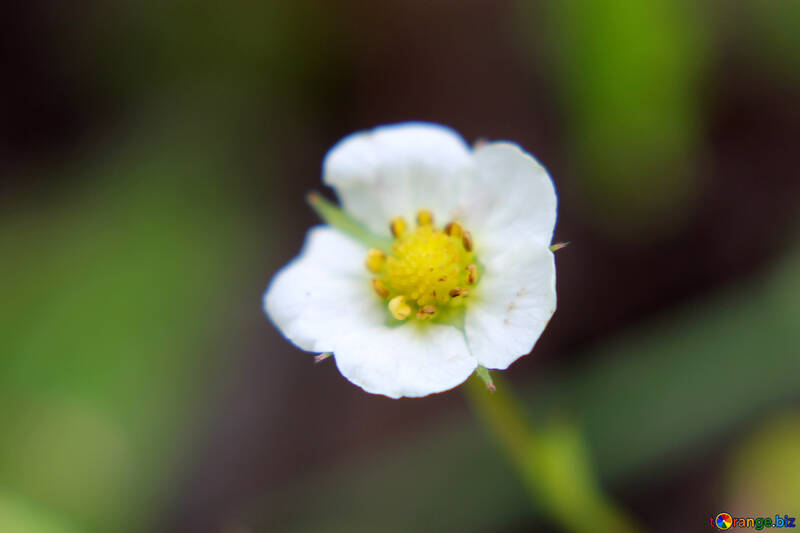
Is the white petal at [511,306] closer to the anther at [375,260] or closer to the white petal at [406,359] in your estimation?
the white petal at [406,359]

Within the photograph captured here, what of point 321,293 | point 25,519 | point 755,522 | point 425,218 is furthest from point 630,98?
point 25,519

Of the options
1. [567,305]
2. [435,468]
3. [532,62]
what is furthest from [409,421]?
[532,62]

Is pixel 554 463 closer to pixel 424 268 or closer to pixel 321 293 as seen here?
pixel 424 268

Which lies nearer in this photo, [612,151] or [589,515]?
[589,515]

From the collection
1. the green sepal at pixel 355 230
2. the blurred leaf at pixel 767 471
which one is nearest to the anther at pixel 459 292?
the green sepal at pixel 355 230

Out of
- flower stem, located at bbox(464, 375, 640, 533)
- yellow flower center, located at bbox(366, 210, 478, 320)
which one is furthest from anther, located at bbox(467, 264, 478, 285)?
flower stem, located at bbox(464, 375, 640, 533)

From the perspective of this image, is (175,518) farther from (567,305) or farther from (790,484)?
(790,484)
